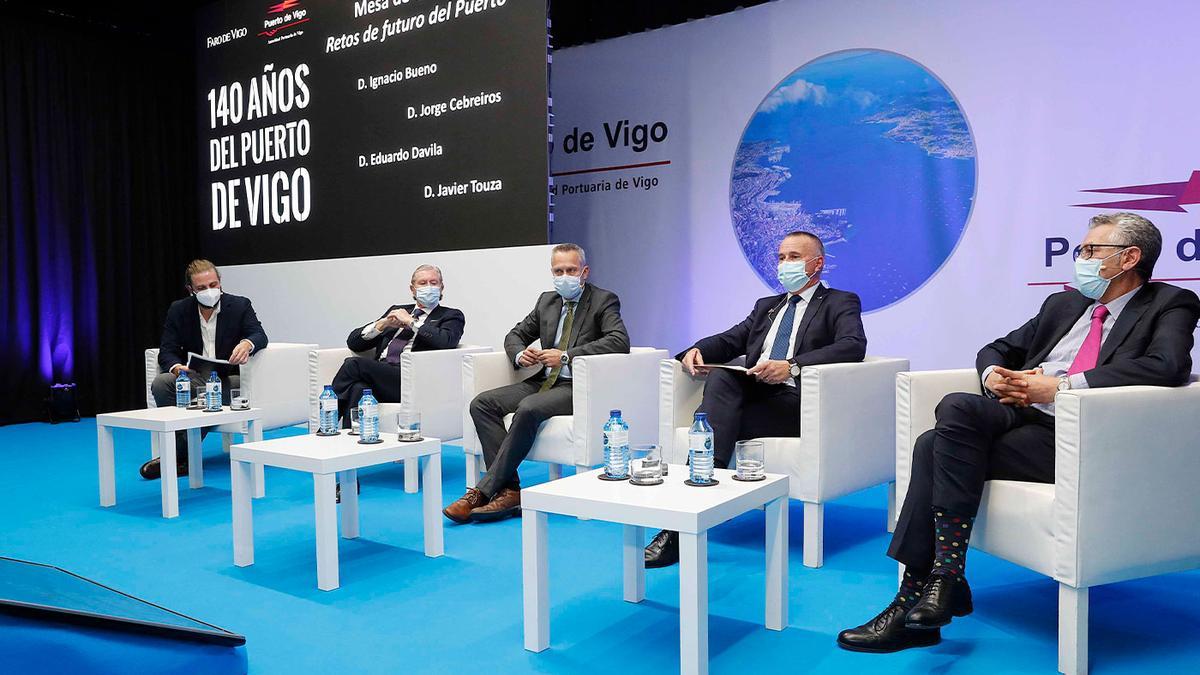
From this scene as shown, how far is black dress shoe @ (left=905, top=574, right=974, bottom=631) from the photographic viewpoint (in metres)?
2.16

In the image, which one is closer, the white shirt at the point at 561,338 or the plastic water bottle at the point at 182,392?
the white shirt at the point at 561,338

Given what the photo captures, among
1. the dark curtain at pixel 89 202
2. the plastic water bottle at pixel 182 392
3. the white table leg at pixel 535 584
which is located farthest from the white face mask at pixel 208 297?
the white table leg at pixel 535 584

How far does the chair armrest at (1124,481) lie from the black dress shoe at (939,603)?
22cm

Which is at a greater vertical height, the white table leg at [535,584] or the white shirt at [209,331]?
the white shirt at [209,331]

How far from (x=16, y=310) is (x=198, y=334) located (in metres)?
3.02

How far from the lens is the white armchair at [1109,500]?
2078 millimetres

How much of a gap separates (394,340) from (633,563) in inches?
99.2

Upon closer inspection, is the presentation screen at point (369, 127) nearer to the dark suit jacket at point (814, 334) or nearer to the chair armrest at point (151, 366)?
the chair armrest at point (151, 366)

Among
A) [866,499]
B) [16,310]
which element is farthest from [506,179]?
[16,310]

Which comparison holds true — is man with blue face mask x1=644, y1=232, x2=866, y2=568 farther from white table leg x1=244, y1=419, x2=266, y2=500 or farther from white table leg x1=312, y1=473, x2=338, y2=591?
white table leg x1=244, y1=419, x2=266, y2=500

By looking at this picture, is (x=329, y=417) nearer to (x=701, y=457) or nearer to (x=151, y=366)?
(x=701, y=457)

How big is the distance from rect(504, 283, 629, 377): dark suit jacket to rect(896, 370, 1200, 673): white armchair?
1987 millimetres

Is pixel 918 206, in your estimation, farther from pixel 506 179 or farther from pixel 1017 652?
pixel 1017 652

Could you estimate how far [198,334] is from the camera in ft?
15.9
